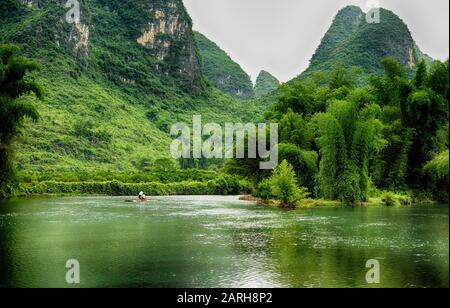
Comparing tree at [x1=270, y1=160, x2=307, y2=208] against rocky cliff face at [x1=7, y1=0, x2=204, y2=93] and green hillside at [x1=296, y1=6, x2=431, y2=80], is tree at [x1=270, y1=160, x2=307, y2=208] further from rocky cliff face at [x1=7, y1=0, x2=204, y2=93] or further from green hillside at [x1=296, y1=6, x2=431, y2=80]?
rocky cliff face at [x1=7, y1=0, x2=204, y2=93]

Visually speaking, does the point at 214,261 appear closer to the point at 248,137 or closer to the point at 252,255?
the point at 252,255

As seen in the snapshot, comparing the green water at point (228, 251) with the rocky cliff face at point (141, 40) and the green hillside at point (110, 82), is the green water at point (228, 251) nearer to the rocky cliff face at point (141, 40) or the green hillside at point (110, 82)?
the green hillside at point (110, 82)

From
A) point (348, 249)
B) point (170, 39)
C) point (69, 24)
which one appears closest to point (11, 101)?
point (348, 249)

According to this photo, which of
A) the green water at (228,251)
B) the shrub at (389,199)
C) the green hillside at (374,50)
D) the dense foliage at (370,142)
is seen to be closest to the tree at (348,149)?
the dense foliage at (370,142)

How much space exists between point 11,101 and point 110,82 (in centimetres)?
8484

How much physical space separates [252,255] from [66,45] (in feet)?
314

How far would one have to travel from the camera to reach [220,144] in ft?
316

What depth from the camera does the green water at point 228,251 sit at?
10945mm

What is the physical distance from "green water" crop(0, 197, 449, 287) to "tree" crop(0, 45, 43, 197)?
28.7 feet

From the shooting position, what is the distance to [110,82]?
113375mm

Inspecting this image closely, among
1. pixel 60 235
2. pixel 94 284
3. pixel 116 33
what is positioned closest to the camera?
pixel 94 284

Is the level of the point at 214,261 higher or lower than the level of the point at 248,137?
lower

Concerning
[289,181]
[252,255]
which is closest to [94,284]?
[252,255]

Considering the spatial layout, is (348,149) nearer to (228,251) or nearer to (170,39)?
(228,251)
